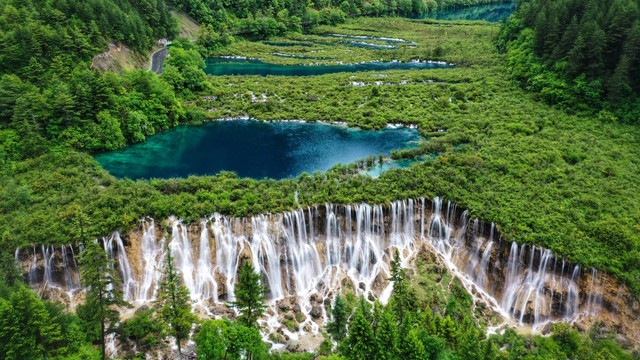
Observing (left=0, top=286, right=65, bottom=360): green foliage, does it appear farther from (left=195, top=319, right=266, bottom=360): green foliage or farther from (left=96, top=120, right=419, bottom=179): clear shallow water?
(left=96, top=120, right=419, bottom=179): clear shallow water

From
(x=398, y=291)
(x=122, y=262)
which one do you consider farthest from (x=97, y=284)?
(x=398, y=291)

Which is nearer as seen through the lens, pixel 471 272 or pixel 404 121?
pixel 471 272

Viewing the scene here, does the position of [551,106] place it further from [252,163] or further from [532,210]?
[252,163]

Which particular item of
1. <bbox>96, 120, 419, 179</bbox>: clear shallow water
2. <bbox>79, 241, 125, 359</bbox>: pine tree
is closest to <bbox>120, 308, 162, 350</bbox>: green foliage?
<bbox>79, 241, 125, 359</bbox>: pine tree


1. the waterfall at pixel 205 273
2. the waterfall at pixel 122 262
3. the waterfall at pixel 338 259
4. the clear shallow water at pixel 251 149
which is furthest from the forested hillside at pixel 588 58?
the waterfall at pixel 122 262

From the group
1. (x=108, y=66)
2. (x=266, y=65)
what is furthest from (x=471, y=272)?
(x=266, y=65)

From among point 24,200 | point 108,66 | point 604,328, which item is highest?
point 108,66
